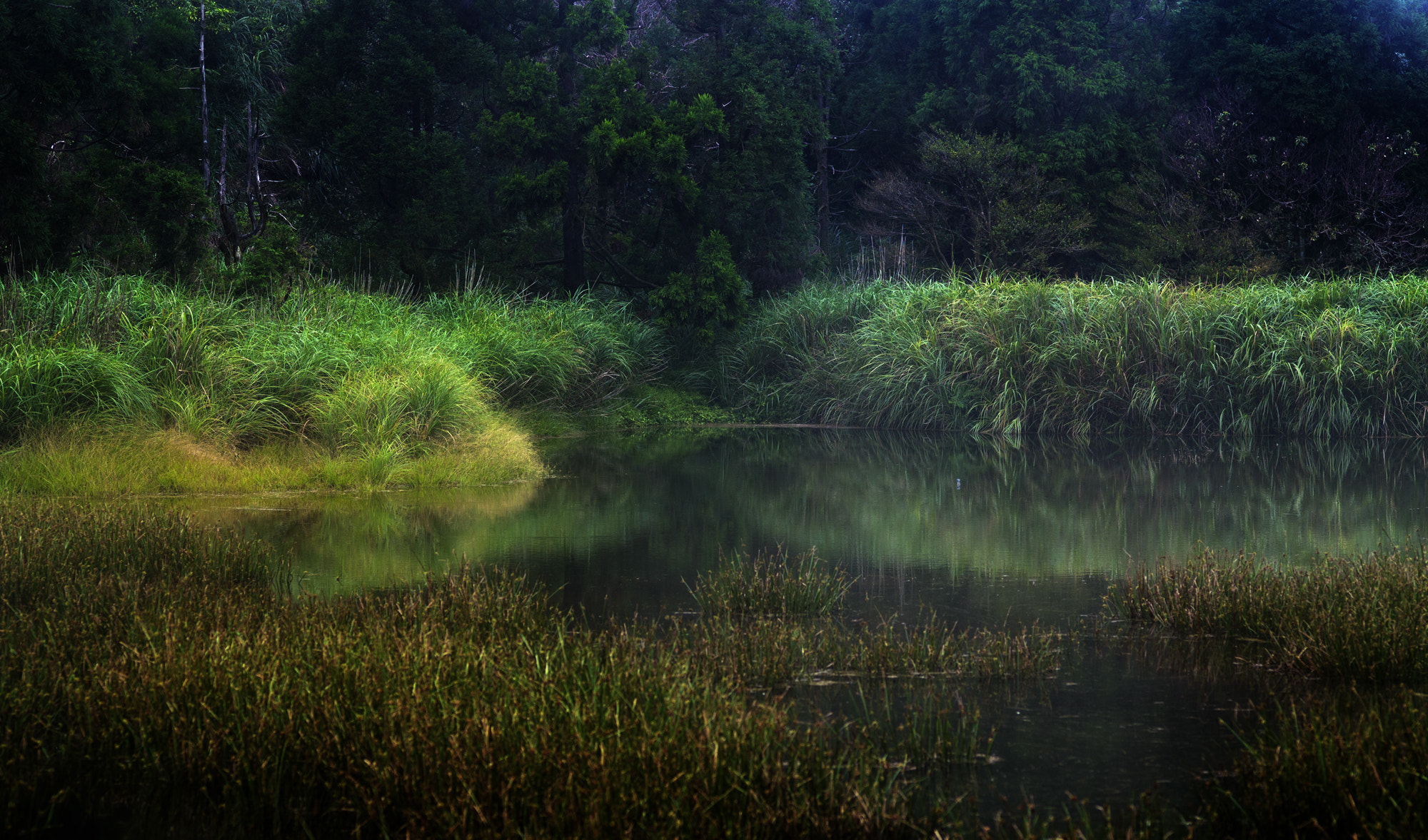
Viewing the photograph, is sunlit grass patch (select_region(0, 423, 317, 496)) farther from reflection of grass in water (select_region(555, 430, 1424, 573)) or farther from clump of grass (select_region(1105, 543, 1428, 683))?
clump of grass (select_region(1105, 543, 1428, 683))

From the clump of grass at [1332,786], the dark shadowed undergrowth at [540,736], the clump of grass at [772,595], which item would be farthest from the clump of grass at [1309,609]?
the clump of grass at [772,595]

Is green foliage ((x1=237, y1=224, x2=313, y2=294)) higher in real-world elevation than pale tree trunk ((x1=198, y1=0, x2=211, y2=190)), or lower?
lower

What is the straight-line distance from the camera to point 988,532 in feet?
31.7

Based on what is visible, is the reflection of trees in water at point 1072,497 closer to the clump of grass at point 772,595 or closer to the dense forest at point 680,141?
the clump of grass at point 772,595

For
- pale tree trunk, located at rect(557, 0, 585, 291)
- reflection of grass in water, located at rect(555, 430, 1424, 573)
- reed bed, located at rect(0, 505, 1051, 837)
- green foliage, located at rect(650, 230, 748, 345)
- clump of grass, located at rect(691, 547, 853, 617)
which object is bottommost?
reflection of grass in water, located at rect(555, 430, 1424, 573)

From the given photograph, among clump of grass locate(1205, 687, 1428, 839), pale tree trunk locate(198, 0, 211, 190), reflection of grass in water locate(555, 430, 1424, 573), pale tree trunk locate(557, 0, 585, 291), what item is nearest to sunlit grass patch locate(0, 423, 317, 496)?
reflection of grass in water locate(555, 430, 1424, 573)

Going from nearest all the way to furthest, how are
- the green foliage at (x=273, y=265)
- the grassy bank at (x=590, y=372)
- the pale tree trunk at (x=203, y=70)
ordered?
the grassy bank at (x=590, y=372) → the green foliage at (x=273, y=265) → the pale tree trunk at (x=203, y=70)

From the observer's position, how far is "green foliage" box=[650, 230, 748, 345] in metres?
21.1

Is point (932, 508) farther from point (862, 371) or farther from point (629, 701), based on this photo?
point (862, 371)

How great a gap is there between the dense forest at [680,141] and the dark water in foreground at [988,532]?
23.6 ft

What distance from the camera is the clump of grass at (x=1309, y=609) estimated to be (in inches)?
207

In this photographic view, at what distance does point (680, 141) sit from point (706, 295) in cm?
258

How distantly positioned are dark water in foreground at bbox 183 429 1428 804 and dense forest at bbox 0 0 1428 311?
7189mm

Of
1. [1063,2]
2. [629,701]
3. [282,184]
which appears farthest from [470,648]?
[1063,2]
